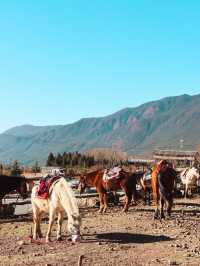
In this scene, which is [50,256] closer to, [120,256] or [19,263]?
[19,263]

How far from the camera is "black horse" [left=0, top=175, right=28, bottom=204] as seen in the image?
19.8 m

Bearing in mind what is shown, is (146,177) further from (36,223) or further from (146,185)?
(36,223)

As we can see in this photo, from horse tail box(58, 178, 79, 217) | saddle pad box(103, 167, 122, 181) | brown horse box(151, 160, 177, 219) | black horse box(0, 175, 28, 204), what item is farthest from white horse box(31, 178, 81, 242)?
saddle pad box(103, 167, 122, 181)

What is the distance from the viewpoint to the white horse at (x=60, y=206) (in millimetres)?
12711

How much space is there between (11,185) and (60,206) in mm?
6485

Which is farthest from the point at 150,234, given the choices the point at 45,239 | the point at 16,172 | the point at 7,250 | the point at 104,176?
the point at 16,172

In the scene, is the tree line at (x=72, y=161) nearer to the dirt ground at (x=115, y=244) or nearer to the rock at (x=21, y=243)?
the dirt ground at (x=115, y=244)

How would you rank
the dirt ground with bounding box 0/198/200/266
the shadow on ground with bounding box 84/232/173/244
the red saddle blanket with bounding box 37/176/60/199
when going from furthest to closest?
1. the red saddle blanket with bounding box 37/176/60/199
2. the shadow on ground with bounding box 84/232/173/244
3. the dirt ground with bounding box 0/198/200/266

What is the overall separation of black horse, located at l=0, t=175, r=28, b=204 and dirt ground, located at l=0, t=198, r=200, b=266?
1.25 metres

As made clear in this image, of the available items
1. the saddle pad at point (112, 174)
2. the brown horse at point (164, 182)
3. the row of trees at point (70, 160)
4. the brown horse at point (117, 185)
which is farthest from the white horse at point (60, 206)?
the row of trees at point (70, 160)

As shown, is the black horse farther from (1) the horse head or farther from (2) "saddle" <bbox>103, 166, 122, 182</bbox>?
(2) "saddle" <bbox>103, 166, 122, 182</bbox>

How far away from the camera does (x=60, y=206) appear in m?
13.8

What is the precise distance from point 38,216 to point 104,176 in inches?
295

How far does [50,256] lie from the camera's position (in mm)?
11961
